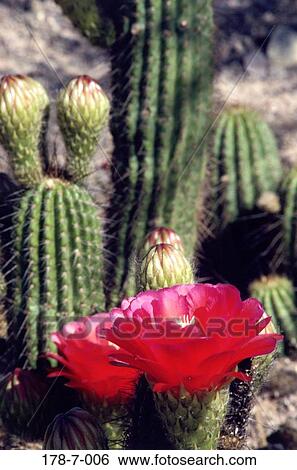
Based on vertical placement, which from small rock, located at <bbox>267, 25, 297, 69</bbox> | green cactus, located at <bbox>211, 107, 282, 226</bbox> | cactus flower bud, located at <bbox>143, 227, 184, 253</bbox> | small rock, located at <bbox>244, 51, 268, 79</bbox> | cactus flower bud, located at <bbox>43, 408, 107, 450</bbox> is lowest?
cactus flower bud, located at <bbox>43, 408, 107, 450</bbox>

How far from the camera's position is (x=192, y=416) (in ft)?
2.28

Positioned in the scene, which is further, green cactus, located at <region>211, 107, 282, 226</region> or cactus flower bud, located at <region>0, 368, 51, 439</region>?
green cactus, located at <region>211, 107, 282, 226</region>

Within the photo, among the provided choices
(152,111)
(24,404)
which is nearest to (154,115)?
(152,111)

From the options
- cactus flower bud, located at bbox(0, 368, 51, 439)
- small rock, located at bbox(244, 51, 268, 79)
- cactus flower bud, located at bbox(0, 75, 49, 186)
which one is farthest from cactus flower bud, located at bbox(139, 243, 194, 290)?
small rock, located at bbox(244, 51, 268, 79)

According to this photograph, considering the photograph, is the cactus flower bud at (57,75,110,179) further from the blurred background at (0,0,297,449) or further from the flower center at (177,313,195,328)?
the blurred background at (0,0,297,449)

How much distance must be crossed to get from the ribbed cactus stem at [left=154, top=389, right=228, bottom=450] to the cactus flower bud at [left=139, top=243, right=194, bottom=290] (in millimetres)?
132

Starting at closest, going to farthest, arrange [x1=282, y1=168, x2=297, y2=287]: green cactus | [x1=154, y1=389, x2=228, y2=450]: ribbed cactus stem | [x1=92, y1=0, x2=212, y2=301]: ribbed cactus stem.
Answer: [x1=154, y1=389, x2=228, y2=450]: ribbed cactus stem → [x1=92, y1=0, x2=212, y2=301]: ribbed cactus stem → [x1=282, y1=168, x2=297, y2=287]: green cactus

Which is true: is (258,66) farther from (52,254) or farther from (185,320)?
(185,320)

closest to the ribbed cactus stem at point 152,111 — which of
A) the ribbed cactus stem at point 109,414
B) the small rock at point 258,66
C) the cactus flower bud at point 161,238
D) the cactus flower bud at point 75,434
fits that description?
the cactus flower bud at point 161,238

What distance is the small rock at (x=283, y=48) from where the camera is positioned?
101 inches

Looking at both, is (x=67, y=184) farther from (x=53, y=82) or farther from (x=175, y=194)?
(x=53, y=82)

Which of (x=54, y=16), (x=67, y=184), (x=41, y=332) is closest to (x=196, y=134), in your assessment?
(x=67, y=184)

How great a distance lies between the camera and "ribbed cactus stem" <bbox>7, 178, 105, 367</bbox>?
1135 millimetres
